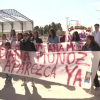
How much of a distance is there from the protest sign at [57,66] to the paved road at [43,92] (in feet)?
1.29

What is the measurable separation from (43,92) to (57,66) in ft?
2.66

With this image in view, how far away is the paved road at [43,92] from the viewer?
4.23 meters

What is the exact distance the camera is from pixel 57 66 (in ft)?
14.2

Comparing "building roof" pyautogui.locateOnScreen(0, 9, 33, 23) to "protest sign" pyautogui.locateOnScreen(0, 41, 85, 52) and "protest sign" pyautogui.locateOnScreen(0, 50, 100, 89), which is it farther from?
"protest sign" pyautogui.locateOnScreen(0, 50, 100, 89)

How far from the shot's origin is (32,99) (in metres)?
4.16

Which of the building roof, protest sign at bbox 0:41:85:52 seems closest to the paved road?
protest sign at bbox 0:41:85:52

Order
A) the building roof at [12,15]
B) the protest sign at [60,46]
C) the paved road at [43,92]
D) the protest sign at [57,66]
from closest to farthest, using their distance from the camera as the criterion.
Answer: the protest sign at [57,66], the paved road at [43,92], the protest sign at [60,46], the building roof at [12,15]

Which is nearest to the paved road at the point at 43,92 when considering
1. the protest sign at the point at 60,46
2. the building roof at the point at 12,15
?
the protest sign at the point at 60,46

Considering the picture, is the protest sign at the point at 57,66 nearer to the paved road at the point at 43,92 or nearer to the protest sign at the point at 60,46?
the paved road at the point at 43,92

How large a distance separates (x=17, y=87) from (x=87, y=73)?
211 centimetres

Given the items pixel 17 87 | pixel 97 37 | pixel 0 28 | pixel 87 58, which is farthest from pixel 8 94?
pixel 0 28

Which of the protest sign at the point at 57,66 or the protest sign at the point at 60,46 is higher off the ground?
the protest sign at the point at 60,46

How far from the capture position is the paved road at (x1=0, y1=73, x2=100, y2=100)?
13.9ft

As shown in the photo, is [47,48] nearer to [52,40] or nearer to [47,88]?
[52,40]
